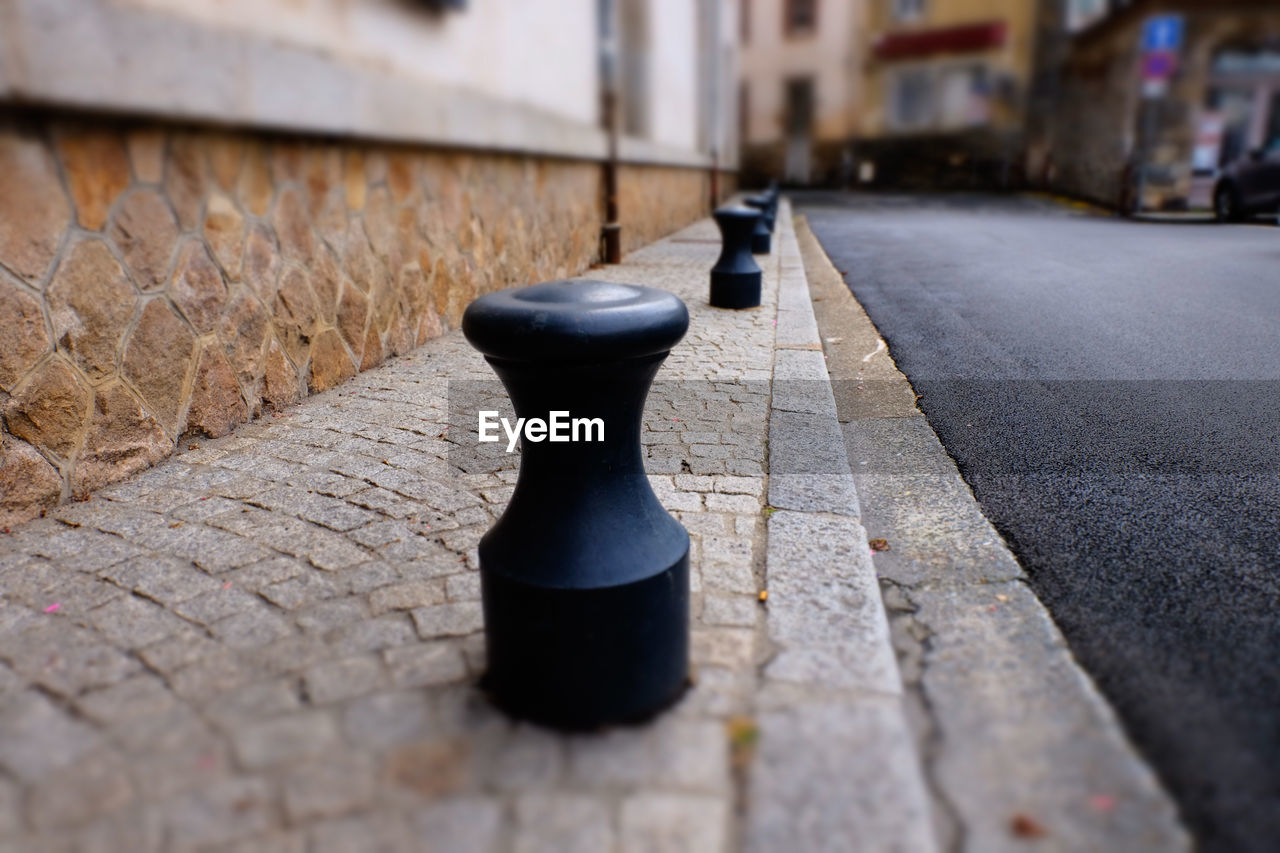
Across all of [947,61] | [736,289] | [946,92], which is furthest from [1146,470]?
[947,61]

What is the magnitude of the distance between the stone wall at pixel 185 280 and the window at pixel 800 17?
3529 centimetres

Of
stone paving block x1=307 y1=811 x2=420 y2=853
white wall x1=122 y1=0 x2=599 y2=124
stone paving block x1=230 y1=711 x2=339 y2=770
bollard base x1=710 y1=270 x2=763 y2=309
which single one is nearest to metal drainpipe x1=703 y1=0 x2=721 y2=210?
white wall x1=122 y1=0 x2=599 y2=124

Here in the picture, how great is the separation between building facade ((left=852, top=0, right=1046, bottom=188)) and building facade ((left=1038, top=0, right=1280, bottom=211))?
9.80 metres

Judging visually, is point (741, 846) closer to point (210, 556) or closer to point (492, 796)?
point (492, 796)

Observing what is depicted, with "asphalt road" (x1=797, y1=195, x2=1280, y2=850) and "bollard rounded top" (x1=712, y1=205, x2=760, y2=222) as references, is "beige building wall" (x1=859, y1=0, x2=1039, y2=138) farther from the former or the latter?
"bollard rounded top" (x1=712, y1=205, x2=760, y2=222)

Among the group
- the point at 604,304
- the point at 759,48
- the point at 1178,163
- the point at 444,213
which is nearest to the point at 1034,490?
the point at 604,304

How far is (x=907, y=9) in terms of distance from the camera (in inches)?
1405

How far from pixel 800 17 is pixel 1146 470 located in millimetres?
37909

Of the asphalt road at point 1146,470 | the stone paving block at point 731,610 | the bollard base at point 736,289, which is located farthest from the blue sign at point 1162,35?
the stone paving block at point 731,610

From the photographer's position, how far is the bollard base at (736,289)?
659 cm

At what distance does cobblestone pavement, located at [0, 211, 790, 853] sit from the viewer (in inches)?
59.5

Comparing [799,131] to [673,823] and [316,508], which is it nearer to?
[316,508]

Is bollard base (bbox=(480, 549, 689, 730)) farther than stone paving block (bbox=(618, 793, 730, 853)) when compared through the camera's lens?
Yes

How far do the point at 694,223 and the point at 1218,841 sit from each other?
16.9 meters
